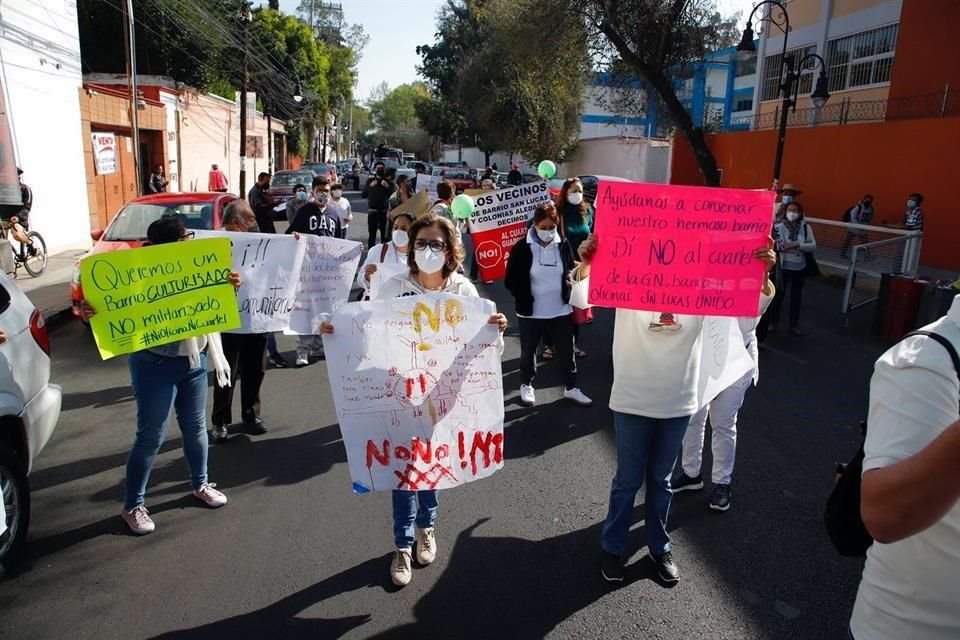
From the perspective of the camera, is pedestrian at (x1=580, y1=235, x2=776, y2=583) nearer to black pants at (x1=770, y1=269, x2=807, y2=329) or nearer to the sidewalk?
black pants at (x1=770, y1=269, x2=807, y2=329)

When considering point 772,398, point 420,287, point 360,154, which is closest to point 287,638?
point 420,287

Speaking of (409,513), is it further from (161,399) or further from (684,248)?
(684,248)

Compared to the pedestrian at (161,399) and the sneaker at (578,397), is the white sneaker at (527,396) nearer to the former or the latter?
the sneaker at (578,397)

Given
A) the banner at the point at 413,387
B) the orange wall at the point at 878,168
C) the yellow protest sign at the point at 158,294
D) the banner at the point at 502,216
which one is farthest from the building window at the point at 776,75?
the yellow protest sign at the point at 158,294

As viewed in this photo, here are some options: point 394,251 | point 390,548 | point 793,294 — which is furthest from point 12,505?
point 793,294

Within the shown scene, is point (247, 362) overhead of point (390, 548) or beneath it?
overhead

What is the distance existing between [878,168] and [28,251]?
18583mm

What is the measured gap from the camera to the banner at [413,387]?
3.39m

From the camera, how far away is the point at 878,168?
652 inches

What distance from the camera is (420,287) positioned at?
365 cm

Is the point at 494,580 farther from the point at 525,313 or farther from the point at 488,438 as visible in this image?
the point at 525,313

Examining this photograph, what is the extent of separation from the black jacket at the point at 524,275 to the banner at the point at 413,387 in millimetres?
2757

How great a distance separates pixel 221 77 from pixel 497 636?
39211mm

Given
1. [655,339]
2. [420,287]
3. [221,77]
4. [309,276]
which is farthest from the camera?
[221,77]
